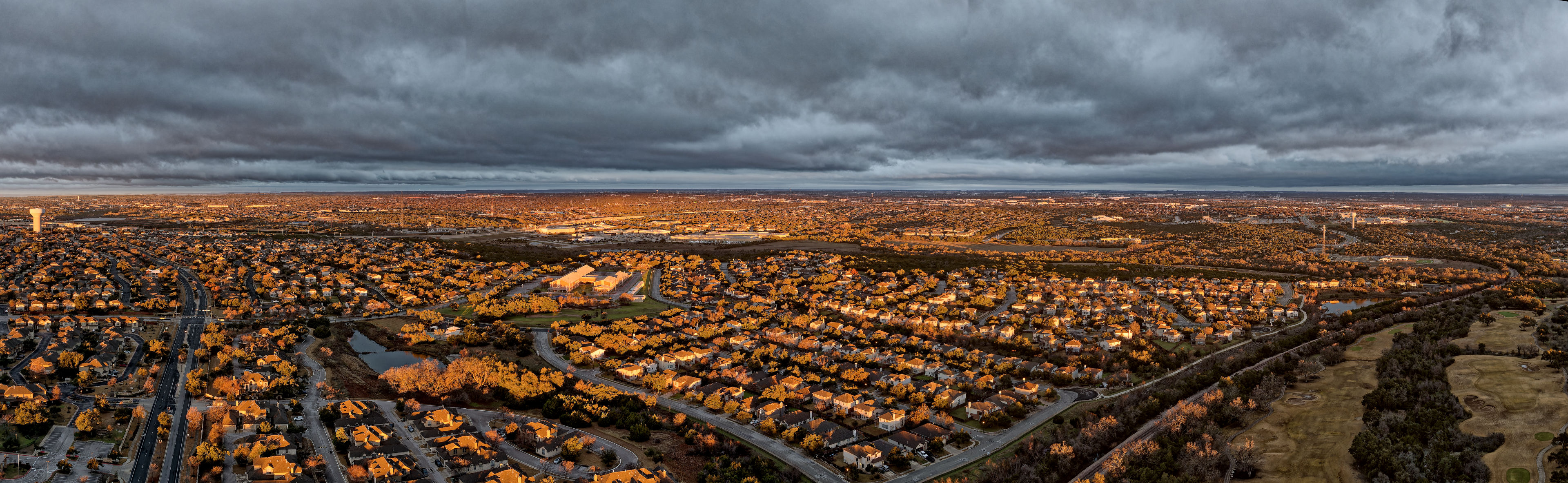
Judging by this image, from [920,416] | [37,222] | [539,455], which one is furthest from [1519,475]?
[37,222]

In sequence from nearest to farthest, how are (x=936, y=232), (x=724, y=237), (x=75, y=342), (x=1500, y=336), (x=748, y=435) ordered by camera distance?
(x=748, y=435) → (x=1500, y=336) → (x=75, y=342) → (x=724, y=237) → (x=936, y=232)

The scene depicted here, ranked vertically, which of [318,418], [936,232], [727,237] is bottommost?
[318,418]

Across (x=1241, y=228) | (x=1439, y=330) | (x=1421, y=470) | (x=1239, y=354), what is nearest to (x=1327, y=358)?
(x=1239, y=354)

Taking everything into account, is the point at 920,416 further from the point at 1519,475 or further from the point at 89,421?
the point at 89,421

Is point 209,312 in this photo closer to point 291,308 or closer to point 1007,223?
point 291,308

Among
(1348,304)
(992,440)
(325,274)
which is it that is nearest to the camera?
(992,440)

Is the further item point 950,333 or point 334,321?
point 334,321

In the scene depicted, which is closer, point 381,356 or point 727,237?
point 381,356
